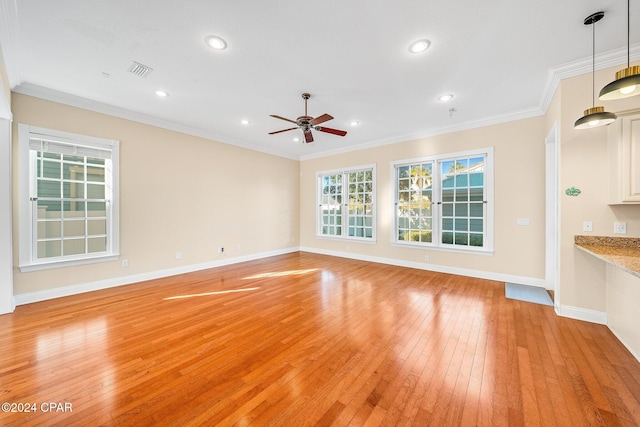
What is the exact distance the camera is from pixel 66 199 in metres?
3.66

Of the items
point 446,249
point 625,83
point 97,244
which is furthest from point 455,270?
point 97,244

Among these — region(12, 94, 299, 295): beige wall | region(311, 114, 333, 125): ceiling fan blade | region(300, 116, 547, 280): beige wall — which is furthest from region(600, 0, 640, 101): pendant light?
region(12, 94, 299, 295): beige wall

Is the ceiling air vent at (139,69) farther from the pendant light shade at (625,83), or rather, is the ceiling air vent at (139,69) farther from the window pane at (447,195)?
the window pane at (447,195)

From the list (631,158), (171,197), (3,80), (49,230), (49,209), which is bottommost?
(49,230)

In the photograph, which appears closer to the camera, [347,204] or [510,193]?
[510,193]

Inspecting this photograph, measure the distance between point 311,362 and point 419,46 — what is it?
3273mm

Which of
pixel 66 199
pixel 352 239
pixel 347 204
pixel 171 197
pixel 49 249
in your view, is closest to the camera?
pixel 49 249

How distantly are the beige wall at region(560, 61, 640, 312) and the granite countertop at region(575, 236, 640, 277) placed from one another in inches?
2.7

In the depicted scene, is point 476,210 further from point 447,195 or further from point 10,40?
point 10,40

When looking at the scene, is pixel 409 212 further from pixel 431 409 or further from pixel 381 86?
pixel 431 409

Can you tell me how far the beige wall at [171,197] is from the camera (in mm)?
3592

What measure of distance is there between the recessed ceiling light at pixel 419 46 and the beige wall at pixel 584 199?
77.1 inches

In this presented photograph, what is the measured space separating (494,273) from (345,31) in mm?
4638

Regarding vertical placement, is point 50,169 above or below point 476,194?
above
